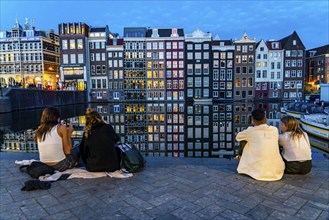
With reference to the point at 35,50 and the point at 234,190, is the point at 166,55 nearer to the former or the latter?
the point at 35,50

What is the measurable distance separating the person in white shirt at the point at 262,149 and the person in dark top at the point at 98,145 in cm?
269

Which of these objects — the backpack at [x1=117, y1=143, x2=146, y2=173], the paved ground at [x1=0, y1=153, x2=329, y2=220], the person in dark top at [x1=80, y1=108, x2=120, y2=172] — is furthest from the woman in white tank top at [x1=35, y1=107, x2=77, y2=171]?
the backpack at [x1=117, y1=143, x2=146, y2=173]

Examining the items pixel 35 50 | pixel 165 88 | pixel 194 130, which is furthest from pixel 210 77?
pixel 35 50

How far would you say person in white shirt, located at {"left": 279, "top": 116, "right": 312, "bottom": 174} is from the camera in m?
5.05

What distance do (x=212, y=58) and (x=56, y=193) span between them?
54874 mm

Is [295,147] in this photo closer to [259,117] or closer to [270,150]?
[270,150]

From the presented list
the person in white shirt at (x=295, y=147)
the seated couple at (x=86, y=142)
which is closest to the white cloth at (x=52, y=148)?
the seated couple at (x=86, y=142)

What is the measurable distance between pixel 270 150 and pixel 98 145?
3489 millimetres

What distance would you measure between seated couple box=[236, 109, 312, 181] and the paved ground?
198 millimetres

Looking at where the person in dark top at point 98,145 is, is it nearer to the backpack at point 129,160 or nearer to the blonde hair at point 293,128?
the backpack at point 129,160

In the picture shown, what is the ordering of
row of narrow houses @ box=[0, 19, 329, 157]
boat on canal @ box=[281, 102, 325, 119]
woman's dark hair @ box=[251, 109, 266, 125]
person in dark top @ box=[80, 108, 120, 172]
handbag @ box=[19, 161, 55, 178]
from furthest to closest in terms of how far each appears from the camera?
row of narrow houses @ box=[0, 19, 329, 157] < boat on canal @ box=[281, 102, 325, 119] < handbag @ box=[19, 161, 55, 178] < person in dark top @ box=[80, 108, 120, 172] < woman's dark hair @ box=[251, 109, 266, 125]

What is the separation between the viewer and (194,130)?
19609 mm

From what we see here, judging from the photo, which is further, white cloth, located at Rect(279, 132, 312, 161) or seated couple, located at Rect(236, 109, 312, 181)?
white cloth, located at Rect(279, 132, 312, 161)

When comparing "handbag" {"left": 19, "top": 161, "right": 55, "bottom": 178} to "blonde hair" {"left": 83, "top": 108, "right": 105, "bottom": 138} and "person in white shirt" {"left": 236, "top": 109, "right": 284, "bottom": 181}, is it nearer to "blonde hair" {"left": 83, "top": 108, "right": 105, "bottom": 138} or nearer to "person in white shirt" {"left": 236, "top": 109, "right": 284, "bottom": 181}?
"blonde hair" {"left": 83, "top": 108, "right": 105, "bottom": 138}
